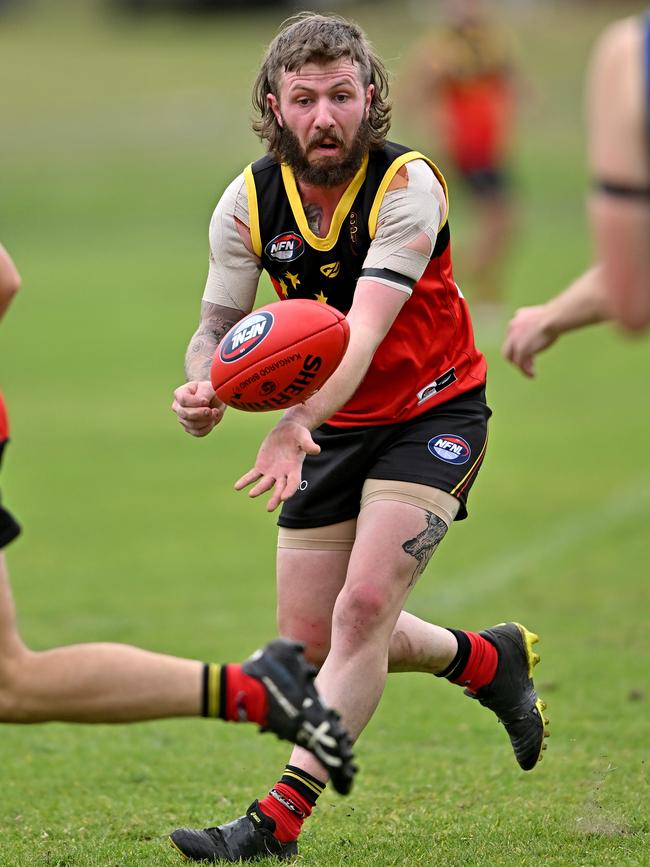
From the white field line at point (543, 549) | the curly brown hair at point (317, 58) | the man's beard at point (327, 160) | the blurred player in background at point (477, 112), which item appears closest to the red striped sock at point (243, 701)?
the man's beard at point (327, 160)

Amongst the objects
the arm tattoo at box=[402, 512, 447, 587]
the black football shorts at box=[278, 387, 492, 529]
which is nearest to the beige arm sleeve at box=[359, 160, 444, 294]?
the black football shorts at box=[278, 387, 492, 529]

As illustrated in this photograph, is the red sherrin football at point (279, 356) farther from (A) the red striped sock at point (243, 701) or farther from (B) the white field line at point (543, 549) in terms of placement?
(B) the white field line at point (543, 549)

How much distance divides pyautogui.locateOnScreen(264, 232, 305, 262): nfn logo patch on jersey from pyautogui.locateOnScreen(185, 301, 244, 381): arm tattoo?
0.77ft

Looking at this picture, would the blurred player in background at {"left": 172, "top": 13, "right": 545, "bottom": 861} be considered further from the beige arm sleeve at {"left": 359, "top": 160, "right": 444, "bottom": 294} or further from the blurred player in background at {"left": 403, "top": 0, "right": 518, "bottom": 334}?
the blurred player in background at {"left": 403, "top": 0, "right": 518, "bottom": 334}

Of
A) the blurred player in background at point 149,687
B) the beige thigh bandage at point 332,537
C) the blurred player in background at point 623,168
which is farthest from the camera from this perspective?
the beige thigh bandage at point 332,537

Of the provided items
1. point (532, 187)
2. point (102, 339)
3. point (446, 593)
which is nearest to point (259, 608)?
point (446, 593)

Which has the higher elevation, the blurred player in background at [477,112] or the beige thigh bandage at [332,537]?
the beige thigh bandage at [332,537]

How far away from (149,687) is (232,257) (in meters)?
1.57

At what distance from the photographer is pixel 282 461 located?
4441 millimetres

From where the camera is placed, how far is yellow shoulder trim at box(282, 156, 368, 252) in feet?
16.2

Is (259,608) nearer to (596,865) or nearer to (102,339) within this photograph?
(596,865)

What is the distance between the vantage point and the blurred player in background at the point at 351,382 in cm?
474

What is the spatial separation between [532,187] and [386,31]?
1426cm

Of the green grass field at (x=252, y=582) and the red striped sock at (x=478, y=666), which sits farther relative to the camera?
the red striped sock at (x=478, y=666)
